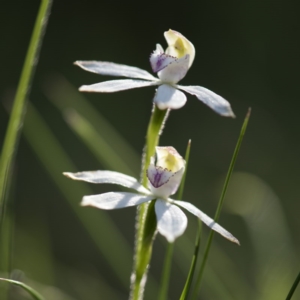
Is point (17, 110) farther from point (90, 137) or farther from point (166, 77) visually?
point (90, 137)

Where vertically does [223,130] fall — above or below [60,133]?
above

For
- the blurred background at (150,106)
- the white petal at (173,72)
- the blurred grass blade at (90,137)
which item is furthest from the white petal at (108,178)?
the blurred background at (150,106)

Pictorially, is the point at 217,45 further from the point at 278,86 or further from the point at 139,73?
the point at 139,73

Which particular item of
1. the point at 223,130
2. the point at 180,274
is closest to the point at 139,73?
the point at 180,274

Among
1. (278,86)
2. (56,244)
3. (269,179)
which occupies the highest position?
(278,86)

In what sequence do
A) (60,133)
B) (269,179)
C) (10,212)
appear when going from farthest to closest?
(60,133) → (269,179) → (10,212)

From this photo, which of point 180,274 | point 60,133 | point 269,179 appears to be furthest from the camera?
point 60,133

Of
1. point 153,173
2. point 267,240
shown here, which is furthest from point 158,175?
point 267,240

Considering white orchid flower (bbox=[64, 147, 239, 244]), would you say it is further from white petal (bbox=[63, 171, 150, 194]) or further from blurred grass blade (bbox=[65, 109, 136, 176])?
blurred grass blade (bbox=[65, 109, 136, 176])

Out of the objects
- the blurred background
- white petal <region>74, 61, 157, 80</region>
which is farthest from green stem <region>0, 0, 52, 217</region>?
the blurred background
